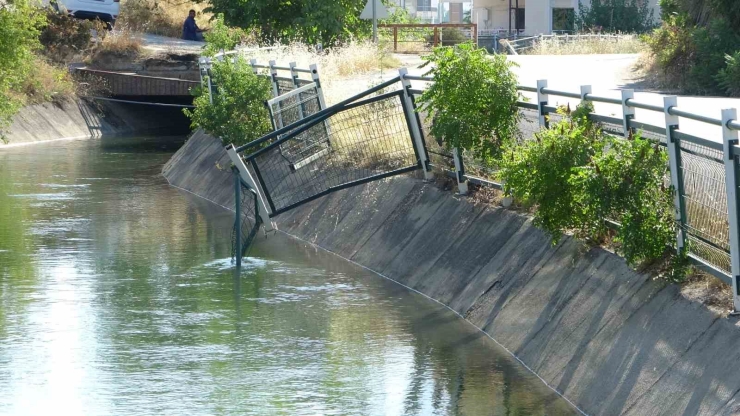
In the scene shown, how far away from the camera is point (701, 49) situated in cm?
2505

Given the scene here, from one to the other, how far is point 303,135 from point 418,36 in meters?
28.4

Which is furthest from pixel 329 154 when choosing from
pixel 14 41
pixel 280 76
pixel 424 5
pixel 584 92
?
pixel 424 5

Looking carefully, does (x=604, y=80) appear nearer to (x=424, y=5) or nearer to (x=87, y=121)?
(x=87, y=121)

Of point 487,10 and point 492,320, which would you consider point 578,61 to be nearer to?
point 492,320

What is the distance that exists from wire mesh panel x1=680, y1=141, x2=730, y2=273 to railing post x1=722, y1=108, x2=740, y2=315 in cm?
31

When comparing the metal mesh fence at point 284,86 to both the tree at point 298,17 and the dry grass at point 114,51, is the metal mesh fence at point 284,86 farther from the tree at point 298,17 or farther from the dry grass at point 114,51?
the dry grass at point 114,51

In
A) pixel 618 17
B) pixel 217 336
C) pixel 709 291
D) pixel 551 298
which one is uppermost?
pixel 709 291

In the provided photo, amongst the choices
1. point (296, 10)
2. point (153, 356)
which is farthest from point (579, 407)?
point (296, 10)

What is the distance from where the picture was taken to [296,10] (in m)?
37.6

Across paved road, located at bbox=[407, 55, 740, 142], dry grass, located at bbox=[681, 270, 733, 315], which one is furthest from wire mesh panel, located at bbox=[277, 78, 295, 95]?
dry grass, located at bbox=[681, 270, 733, 315]

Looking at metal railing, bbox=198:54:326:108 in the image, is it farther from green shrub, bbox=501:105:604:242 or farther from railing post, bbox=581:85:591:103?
green shrub, bbox=501:105:604:242

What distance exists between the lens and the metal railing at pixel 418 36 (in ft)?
140

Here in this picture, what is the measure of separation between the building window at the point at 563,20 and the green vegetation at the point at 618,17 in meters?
2.82

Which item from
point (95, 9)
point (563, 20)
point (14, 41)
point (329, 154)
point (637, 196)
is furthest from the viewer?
point (563, 20)
